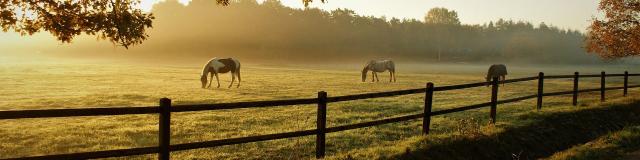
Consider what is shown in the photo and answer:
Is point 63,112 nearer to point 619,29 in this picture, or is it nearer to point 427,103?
point 427,103

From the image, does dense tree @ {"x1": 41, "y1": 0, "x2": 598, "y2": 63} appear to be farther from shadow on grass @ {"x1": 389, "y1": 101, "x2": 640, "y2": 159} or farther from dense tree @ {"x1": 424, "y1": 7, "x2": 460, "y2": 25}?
shadow on grass @ {"x1": 389, "y1": 101, "x2": 640, "y2": 159}

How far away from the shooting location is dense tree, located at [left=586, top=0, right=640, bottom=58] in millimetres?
26219

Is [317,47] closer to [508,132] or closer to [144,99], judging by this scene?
[144,99]

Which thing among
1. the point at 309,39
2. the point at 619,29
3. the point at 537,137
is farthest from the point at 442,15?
the point at 537,137

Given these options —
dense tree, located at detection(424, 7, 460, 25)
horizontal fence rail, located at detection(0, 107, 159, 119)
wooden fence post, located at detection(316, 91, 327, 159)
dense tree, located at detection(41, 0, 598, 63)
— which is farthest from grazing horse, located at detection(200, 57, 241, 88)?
dense tree, located at detection(424, 7, 460, 25)

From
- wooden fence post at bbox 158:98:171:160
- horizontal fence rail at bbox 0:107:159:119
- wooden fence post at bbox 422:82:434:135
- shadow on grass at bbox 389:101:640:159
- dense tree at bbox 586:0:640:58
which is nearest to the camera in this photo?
horizontal fence rail at bbox 0:107:159:119

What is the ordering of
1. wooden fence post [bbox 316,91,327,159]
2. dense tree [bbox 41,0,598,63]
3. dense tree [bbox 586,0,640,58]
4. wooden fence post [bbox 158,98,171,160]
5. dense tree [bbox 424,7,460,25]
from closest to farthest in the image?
wooden fence post [bbox 158,98,171,160]
wooden fence post [bbox 316,91,327,159]
dense tree [bbox 586,0,640,58]
dense tree [bbox 41,0,598,63]
dense tree [bbox 424,7,460,25]

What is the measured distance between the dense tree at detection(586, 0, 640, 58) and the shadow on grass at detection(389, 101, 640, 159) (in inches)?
487

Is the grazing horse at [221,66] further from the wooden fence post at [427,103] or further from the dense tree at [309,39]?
the dense tree at [309,39]

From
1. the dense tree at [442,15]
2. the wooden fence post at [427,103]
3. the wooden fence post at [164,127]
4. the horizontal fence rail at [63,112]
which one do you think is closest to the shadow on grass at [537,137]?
the wooden fence post at [427,103]

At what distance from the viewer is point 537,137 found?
449 inches

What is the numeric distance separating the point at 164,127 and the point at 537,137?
8622 mm

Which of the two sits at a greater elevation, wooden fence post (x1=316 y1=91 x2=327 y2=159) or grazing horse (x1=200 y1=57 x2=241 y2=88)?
grazing horse (x1=200 y1=57 x2=241 y2=88)

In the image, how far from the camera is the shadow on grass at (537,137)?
31.0 ft
